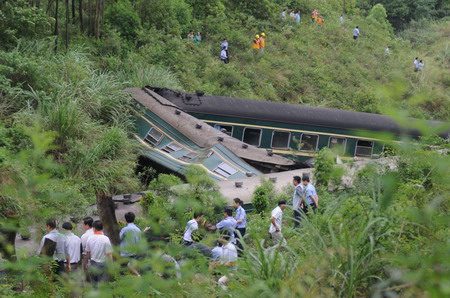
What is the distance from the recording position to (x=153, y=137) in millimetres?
17516

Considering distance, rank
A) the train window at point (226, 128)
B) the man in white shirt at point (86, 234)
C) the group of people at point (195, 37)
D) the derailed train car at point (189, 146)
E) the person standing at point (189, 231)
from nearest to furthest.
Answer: the person standing at point (189, 231)
the man in white shirt at point (86, 234)
the derailed train car at point (189, 146)
the train window at point (226, 128)
the group of people at point (195, 37)

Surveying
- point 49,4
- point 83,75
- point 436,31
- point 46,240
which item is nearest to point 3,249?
point 46,240

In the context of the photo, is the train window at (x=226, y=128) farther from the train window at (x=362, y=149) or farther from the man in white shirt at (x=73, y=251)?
the man in white shirt at (x=73, y=251)

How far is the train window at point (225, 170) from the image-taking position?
14508 mm

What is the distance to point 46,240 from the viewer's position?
765 centimetres

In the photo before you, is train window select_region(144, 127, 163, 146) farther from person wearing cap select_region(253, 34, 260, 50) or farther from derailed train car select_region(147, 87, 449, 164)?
person wearing cap select_region(253, 34, 260, 50)

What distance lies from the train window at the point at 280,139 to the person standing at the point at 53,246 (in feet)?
39.5

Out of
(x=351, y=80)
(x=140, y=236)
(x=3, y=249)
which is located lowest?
(x=351, y=80)

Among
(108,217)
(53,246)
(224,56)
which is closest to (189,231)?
(108,217)

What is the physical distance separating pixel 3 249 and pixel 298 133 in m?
14.1

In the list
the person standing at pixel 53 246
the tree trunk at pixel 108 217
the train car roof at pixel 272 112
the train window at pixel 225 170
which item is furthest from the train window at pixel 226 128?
the person standing at pixel 53 246

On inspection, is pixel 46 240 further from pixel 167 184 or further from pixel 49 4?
pixel 49 4

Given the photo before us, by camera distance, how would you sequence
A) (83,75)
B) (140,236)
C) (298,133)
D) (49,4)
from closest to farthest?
(140,236) → (83,75) → (298,133) → (49,4)

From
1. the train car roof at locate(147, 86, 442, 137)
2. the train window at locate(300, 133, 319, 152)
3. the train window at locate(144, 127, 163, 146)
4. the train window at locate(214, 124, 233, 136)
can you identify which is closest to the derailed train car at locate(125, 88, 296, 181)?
the train window at locate(144, 127, 163, 146)
